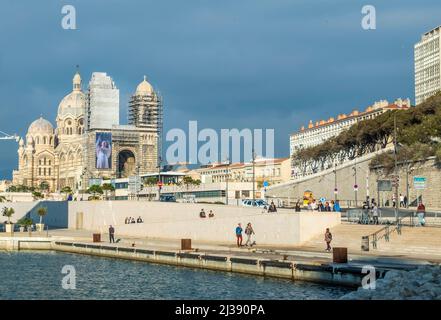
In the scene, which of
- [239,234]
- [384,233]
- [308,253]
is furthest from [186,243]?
[384,233]

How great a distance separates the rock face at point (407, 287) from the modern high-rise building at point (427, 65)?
515 ft

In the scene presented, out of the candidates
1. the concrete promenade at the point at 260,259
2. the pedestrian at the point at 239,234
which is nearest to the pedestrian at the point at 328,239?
the concrete promenade at the point at 260,259

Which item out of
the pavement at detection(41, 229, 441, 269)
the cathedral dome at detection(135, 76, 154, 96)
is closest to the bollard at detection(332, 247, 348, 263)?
the pavement at detection(41, 229, 441, 269)

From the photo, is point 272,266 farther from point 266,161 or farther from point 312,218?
point 266,161

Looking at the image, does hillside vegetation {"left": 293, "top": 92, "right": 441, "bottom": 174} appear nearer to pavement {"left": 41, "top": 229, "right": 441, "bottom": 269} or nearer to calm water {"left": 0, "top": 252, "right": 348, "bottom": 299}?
pavement {"left": 41, "top": 229, "right": 441, "bottom": 269}

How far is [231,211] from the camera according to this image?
5988 centimetres

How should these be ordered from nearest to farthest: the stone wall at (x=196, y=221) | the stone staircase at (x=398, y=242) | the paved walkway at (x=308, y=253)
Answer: the paved walkway at (x=308, y=253) < the stone staircase at (x=398, y=242) < the stone wall at (x=196, y=221)

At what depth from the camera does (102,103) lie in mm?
181125

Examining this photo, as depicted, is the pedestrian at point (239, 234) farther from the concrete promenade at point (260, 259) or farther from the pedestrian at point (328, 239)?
the pedestrian at point (328, 239)

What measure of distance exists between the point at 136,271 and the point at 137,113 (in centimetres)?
14367

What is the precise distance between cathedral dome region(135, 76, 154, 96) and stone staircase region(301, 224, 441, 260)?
464 feet

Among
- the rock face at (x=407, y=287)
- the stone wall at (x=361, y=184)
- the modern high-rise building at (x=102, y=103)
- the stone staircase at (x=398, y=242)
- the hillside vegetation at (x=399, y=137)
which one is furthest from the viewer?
the modern high-rise building at (x=102, y=103)

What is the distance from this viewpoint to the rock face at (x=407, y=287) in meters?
23.0
